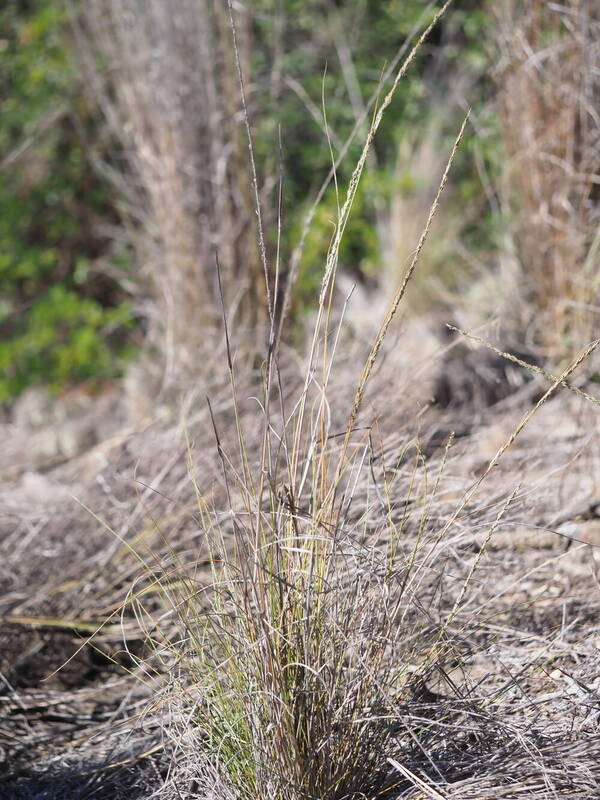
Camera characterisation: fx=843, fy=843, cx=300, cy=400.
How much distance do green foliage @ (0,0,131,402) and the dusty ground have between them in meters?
1.60

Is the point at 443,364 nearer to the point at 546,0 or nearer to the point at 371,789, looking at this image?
the point at 546,0

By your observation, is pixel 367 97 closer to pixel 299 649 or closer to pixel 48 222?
pixel 48 222

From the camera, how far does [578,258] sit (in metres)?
3.05

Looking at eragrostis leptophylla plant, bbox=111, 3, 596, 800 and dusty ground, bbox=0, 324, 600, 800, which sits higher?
eragrostis leptophylla plant, bbox=111, 3, 596, 800

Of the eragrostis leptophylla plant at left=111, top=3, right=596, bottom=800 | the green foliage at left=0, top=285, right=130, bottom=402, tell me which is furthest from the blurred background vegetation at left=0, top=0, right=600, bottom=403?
the eragrostis leptophylla plant at left=111, top=3, right=596, bottom=800

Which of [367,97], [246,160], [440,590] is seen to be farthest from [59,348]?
[440,590]

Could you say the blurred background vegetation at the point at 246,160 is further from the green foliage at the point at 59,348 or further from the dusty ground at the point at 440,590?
the dusty ground at the point at 440,590

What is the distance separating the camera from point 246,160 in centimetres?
329

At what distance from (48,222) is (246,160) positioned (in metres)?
2.56

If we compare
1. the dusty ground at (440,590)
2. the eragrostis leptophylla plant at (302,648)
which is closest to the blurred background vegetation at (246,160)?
the dusty ground at (440,590)

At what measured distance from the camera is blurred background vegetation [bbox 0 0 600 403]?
3094 millimetres

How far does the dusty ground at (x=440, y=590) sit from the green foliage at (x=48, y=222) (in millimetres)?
1596

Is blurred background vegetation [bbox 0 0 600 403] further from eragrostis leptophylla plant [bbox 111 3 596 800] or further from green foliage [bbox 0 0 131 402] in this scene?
eragrostis leptophylla plant [bbox 111 3 596 800]

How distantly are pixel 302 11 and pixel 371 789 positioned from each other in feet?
16.1
